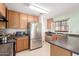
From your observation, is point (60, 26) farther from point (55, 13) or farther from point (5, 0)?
point (5, 0)

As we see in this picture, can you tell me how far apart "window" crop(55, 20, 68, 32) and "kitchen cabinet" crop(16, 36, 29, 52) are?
1820mm

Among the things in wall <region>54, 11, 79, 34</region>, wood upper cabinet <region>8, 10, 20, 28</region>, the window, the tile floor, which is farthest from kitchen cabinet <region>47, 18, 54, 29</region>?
wood upper cabinet <region>8, 10, 20, 28</region>

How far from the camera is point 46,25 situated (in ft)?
5.24

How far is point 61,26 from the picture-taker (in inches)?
57.1

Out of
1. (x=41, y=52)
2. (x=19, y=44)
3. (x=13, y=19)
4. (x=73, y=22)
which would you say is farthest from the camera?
(x=19, y=44)

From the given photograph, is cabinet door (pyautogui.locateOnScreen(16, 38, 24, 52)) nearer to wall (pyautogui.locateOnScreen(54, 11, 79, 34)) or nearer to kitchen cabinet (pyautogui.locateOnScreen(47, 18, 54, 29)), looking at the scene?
kitchen cabinet (pyautogui.locateOnScreen(47, 18, 54, 29))

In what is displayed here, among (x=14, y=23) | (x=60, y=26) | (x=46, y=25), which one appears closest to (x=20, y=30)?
(x=14, y=23)

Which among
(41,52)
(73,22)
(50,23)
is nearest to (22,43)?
(41,52)

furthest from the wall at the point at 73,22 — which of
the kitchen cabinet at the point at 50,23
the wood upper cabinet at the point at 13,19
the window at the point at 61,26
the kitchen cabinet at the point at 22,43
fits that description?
the kitchen cabinet at the point at 22,43

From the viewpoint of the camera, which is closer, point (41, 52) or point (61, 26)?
point (61, 26)

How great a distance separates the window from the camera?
1386 mm

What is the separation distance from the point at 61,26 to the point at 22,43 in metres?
2.04

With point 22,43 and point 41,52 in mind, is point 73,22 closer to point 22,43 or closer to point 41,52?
point 41,52

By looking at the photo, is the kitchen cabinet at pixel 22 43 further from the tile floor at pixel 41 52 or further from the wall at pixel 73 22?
the wall at pixel 73 22
